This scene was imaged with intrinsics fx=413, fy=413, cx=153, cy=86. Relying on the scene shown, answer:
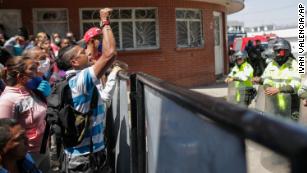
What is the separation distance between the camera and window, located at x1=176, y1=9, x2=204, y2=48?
1359cm

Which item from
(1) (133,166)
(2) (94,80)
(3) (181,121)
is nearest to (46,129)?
(2) (94,80)

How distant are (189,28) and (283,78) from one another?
27.7 ft

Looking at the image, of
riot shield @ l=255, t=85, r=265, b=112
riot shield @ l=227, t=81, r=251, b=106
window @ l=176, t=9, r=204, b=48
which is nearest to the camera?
riot shield @ l=255, t=85, r=265, b=112

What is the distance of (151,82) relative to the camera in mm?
1932

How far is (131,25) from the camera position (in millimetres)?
12523

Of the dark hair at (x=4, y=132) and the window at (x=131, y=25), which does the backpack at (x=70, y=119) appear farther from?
the window at (x=131, y=25)

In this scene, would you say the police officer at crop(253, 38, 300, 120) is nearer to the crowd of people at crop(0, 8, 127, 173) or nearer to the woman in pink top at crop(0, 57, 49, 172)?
the crowd of people at crop(0, 8, 127, 173)

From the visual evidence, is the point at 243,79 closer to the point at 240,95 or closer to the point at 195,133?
Answer: the point at 240,95

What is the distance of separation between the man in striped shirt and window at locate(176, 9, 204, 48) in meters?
10.5

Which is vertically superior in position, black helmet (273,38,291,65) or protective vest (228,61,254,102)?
black helmet (273,38,291,65)

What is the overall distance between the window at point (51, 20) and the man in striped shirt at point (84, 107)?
8.69 meters

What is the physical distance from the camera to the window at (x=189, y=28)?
44.6 ft

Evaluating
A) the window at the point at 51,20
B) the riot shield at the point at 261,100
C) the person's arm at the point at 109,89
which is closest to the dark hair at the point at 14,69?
the person's arm at the point at 109,89

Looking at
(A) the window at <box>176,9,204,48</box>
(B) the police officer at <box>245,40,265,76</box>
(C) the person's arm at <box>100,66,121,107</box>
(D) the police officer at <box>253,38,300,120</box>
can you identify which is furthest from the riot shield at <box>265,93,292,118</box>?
(B) the police officer at <box>245,40,265,76</box>
